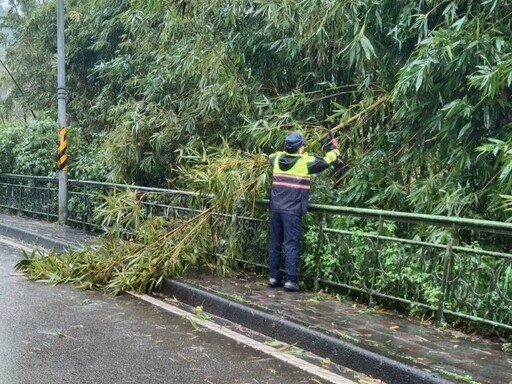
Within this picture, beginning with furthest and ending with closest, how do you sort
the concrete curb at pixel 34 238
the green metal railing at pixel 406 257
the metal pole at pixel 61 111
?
the metal pole at pixel 61 111
the concrete curb at pixel 34 238
the green metal railing at pixel 406 257

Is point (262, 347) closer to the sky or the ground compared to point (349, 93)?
closer to the ground

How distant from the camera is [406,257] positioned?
524 centimetres

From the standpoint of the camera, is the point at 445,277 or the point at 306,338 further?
the point at 445,277

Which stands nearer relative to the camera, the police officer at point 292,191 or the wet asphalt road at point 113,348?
the wet asphalt road at point 113,348

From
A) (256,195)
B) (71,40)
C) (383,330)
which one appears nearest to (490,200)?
(383,330)

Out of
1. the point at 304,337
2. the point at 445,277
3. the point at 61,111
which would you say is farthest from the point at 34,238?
the point at 445,277

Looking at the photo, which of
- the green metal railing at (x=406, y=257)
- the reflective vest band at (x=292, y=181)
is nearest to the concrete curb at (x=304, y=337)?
the green metal railing at (x=406, y=257)

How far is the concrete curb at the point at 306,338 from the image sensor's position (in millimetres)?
3904

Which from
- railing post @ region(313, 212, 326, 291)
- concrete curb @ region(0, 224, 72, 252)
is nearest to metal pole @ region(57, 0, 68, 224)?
concrete curb @ region(0, 224, 72, 252)

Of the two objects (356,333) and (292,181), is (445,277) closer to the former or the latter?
(356,333)

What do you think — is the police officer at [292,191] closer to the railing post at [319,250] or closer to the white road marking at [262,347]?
the railing post at [319,250]

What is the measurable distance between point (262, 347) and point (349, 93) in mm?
4504

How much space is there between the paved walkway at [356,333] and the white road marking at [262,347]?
7.9 inches

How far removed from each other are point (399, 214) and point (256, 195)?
6.13 ft
